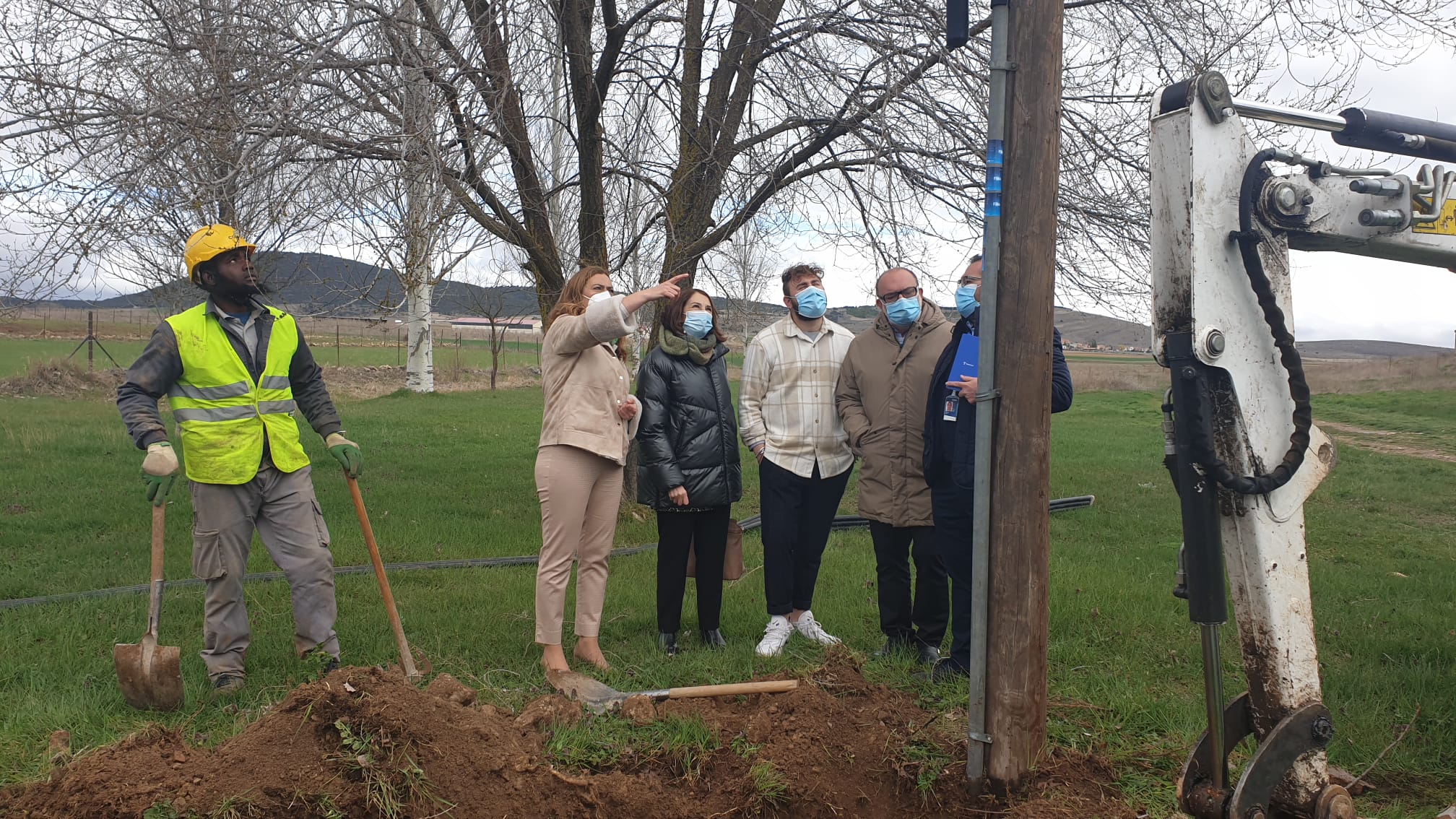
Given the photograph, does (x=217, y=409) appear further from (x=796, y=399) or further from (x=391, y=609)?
(x=796, y=399)

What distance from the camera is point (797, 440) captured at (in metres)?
5.44

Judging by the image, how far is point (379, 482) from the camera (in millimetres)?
10953

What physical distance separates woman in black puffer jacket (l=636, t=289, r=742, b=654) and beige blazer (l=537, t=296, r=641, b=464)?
0.82 ft

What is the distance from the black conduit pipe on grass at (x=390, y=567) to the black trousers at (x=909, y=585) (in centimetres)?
75

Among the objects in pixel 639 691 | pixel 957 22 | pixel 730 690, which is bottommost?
pixel 639 691

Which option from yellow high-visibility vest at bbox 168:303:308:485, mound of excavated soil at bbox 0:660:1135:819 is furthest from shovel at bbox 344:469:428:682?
mound of excavated soil at bbox 0:660:1135:819

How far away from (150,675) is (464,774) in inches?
69.3

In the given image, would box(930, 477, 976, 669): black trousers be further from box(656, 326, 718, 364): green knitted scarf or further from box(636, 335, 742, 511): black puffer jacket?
box(656, 326, 718, 364): green knitted scarf

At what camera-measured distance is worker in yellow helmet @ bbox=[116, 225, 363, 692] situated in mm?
4582

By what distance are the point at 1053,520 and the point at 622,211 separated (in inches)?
200

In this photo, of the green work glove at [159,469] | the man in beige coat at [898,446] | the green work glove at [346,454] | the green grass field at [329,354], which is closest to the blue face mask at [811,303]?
the man in beige coat at [898,446]

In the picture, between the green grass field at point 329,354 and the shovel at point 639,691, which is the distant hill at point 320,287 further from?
the green grass field at point 329,354

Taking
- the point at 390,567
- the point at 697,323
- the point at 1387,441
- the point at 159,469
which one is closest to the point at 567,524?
the point at 697,323

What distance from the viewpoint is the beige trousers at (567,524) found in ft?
16.1
